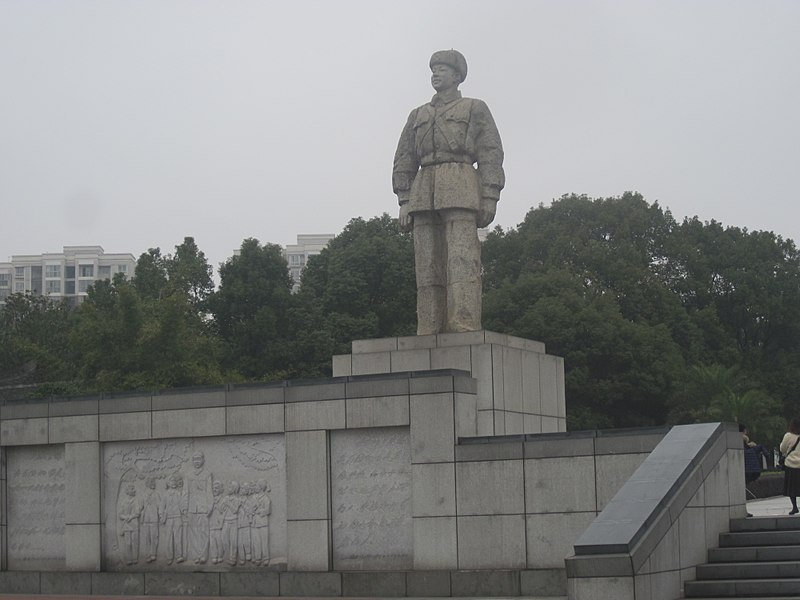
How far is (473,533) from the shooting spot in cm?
1450

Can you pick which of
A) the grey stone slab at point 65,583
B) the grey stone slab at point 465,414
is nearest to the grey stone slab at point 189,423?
the grey stone slab at point 65,583

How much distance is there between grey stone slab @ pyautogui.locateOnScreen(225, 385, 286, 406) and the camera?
51.7 ft

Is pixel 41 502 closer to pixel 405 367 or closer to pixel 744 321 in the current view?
pixel 405 367

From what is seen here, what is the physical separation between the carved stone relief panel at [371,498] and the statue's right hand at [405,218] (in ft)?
11.2

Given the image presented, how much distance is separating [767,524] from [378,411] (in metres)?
4.62

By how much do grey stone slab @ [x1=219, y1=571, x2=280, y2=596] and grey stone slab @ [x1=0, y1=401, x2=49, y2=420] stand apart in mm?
3635

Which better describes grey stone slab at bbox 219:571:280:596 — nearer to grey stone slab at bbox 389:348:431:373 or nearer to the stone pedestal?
the stone pedestal

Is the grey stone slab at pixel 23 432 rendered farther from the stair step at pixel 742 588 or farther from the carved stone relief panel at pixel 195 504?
the stair step at pixel 742 588

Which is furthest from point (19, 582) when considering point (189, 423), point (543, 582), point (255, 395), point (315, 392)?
point (543, 582)

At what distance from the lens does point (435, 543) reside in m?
14.7

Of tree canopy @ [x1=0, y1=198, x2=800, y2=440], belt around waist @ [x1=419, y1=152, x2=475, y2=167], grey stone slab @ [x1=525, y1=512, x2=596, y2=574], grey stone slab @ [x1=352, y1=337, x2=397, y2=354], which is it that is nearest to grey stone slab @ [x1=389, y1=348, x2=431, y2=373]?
grey stone slab @ [x1=352, y1=337, x2=397, y2=354]

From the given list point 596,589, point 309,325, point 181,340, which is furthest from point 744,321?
point 596,589

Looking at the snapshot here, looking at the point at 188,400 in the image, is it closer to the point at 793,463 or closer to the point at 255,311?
the point at 793,463

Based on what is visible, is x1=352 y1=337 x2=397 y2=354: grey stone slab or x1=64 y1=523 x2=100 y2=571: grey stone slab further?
x1=352 y1=337 x2=397 y2=354: grey stone slab
